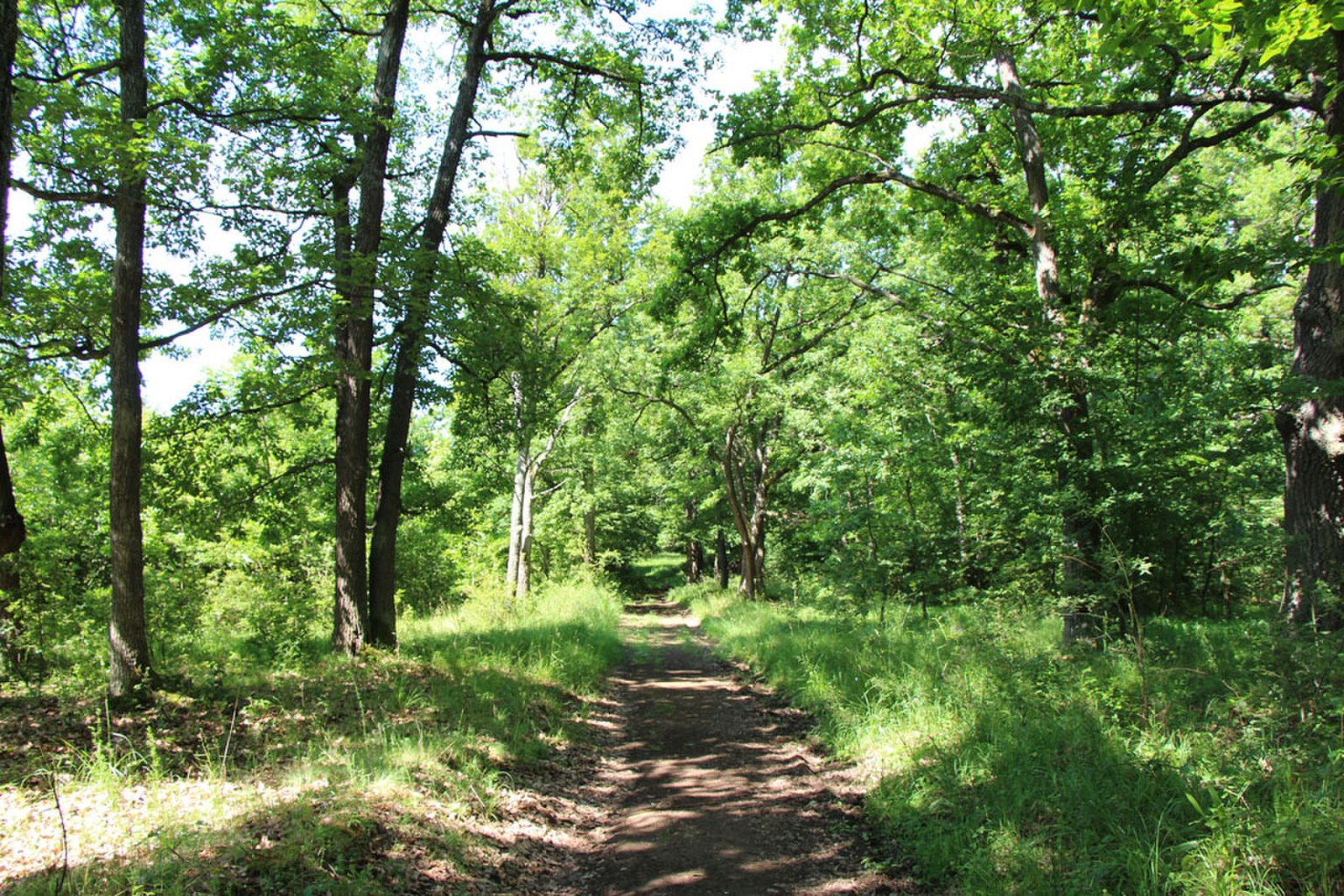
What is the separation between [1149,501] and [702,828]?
649 centimetres

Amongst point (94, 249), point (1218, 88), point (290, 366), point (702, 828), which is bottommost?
point (702, 828)

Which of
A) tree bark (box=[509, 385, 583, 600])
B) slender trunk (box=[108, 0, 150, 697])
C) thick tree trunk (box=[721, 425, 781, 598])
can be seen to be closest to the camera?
slender trunk (box=[108, 0, 150, 697])

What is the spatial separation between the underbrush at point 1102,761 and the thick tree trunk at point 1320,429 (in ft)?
3.37

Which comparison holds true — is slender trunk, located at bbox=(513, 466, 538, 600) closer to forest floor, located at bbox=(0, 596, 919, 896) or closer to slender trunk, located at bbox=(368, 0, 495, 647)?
slender trunk, located at bbox=(368, 0, 495, 647)

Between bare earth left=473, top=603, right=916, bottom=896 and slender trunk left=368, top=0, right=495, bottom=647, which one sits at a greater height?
slender trunk left=368, top=0, right=495, bottom=647

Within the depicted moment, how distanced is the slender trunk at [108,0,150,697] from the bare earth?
4303 millimetres

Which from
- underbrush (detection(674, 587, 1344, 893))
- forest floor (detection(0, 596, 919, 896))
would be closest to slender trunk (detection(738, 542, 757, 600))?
underbrush (detection(674, 587, 1344, 893))

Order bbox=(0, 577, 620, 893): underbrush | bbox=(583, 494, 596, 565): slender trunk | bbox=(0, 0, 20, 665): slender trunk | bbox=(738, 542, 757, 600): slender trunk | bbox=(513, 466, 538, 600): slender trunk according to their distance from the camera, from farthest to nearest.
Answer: bbox=(583, 494, 596, 565): slender trunk, bbox=(738, 542, 757, 600): slender trunk, bbox=(513, 466, 538, 600): slender trunk, bbox=(0, 577, 620, 893): underbrush, bbox=(0, 0, 20, 665): slender trunk

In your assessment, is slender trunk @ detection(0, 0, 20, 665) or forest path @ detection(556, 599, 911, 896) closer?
slender trunk @ detection(0, 0, 20, 665)

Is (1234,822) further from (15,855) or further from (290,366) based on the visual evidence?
(290,366)

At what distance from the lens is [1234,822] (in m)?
3.22

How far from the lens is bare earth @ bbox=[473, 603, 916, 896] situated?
14.3ft

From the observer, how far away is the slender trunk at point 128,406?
6.51 meters

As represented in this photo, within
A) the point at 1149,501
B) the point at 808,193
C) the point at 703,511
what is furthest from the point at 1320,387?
the point at 703,511
